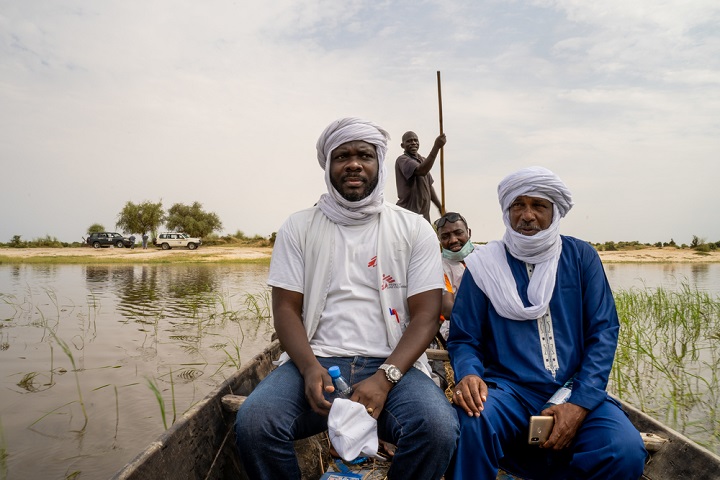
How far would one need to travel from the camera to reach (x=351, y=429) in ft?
6.02

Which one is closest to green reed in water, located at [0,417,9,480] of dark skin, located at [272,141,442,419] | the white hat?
dark skin, located at [272,141,442,419]

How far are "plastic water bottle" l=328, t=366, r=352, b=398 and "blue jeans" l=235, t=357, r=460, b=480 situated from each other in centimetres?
10

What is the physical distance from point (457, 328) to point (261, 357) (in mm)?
1609

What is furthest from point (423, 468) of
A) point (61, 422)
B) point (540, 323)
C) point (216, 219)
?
point (216, 219)

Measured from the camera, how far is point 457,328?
2359 millimetres

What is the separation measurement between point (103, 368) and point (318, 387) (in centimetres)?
518

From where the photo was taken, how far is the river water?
3.81m

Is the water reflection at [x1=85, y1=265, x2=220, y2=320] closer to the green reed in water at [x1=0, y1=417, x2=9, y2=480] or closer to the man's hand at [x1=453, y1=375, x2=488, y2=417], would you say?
the green reed in water at [x1=0, y1=417, x2=9, y2=480]

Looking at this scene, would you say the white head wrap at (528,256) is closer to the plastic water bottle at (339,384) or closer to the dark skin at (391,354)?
the dark skin at (391,354)

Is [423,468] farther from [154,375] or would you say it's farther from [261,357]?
[154,375]

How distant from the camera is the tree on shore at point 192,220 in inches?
1770

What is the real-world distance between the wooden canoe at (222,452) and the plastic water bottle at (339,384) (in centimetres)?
75

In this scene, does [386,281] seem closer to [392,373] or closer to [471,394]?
[392,373]

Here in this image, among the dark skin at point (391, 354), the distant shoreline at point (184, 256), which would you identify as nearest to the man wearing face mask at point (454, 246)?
the dark skin at point (391, 354)
